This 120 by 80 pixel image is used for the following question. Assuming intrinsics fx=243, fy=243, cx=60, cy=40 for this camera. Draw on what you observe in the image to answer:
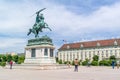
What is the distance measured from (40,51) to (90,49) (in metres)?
90.5

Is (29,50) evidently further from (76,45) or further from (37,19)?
(76,45)

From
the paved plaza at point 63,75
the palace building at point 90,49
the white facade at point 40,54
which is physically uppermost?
the palace building at point 90,49

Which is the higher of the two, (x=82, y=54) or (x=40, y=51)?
(x=82, y=54)

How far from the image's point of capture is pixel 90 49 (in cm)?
12875

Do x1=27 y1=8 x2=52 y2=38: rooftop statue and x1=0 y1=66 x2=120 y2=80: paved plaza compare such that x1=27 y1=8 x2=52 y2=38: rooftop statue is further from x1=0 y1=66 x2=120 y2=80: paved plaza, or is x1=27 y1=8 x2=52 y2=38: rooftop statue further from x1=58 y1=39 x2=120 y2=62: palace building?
x1=58 y1=39 x2=120 y2=62: palace building

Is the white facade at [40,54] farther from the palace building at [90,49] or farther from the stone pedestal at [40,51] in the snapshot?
the palace building at [90,49]

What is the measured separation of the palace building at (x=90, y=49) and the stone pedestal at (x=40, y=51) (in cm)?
8146

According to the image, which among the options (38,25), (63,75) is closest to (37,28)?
(38,25)

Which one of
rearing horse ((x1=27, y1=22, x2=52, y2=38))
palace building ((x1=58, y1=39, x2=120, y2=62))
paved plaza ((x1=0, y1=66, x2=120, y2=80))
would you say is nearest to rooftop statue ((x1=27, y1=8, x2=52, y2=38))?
rearing horse ((x1=27, y1=22, x2=52, y2=38))

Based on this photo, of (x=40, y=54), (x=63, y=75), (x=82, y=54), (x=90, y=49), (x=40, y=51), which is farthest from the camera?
(x=82, y=54)

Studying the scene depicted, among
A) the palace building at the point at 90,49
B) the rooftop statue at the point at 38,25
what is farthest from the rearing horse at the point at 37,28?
the palace building at the point at 90,49

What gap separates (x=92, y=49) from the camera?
5039 inches

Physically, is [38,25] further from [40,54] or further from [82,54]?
[82,54]

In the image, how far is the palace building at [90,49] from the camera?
119812mm
